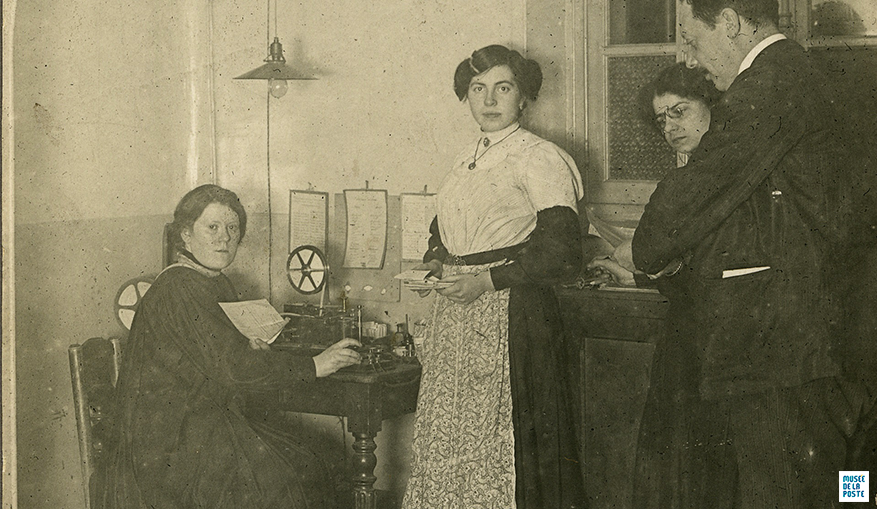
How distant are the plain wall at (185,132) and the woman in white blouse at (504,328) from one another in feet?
1.39

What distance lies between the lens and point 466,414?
127 inches

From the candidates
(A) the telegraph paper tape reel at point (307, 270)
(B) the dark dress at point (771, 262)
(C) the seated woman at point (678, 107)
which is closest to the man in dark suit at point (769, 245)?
(B) the dark dress at point (771, 262)

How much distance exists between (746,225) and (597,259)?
0.91m

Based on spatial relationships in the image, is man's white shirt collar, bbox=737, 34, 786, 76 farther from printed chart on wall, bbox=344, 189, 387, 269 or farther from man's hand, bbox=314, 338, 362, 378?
printed chart on wall, bbox=344, 189, 387, 269

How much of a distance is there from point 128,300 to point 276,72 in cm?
106

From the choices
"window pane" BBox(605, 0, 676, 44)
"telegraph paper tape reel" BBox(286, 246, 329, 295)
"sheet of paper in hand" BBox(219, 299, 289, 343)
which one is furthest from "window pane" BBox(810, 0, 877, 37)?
"sheet of paper in hand" BBox(219, 299, 289, 343)

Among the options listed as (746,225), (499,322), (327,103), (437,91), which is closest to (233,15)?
(327,103)

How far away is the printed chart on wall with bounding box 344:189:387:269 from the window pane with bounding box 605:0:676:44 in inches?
46.9

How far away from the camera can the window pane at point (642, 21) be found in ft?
11.1

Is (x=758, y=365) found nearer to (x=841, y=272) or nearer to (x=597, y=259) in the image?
(x=841, y=272)

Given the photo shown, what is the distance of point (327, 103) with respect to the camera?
13.1 feet

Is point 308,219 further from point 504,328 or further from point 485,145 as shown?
point 504,328

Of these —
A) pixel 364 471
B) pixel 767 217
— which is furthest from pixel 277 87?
pixel 767 217

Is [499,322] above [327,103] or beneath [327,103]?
beneath
